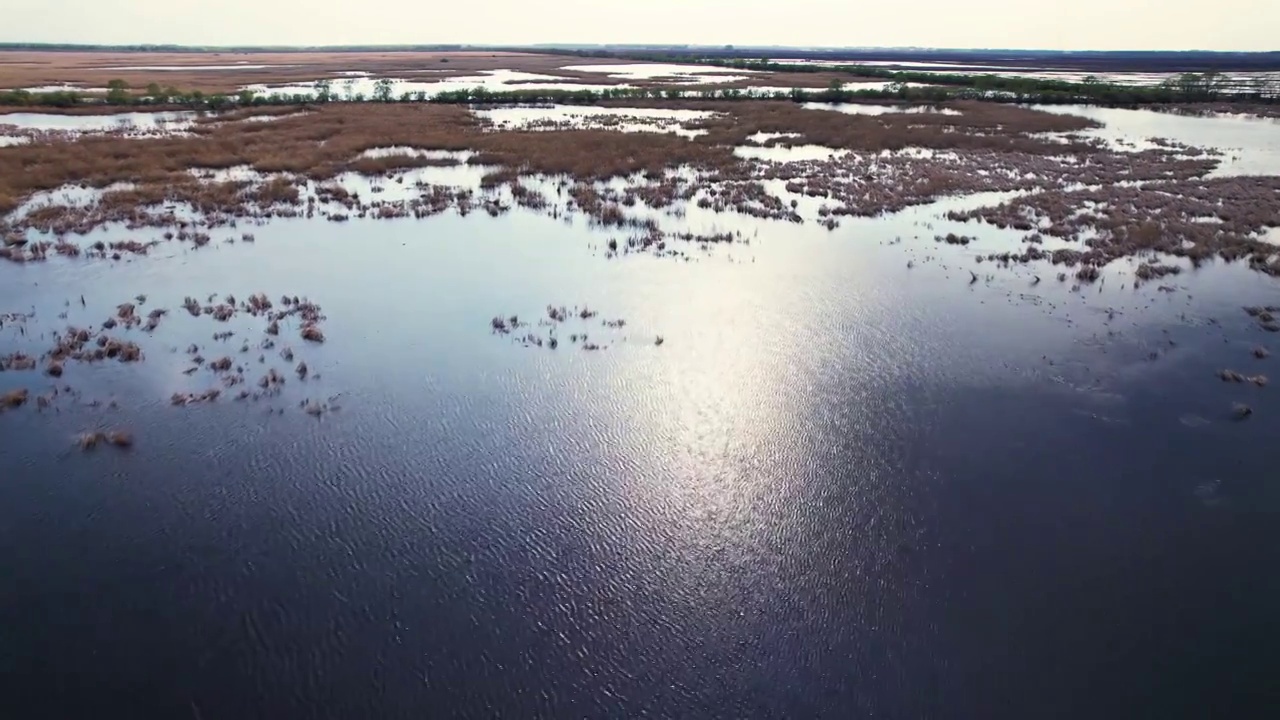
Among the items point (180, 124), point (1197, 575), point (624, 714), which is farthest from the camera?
point (180, 124)

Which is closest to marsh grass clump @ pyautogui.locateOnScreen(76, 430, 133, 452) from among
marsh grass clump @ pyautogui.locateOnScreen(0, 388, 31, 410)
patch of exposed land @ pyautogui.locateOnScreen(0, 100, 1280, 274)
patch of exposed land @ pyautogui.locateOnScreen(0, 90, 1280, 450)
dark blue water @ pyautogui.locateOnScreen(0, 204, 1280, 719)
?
patch of exposed land @ pyautogui.locateOnScreen(0, 90, 1280, 450)

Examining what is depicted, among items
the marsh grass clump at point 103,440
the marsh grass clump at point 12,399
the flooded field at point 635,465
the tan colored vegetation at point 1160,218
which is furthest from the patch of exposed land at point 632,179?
the marsh grass clump at point 103,440

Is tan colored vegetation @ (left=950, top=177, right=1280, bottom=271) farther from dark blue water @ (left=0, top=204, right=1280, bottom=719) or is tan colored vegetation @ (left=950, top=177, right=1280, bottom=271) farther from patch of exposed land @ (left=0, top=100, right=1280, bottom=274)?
dark blue water @ (left=0, top=204, right=1280, bottom=719)

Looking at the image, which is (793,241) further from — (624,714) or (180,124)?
(180,124)

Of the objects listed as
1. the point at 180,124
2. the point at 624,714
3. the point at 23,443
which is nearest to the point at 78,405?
the point at 23,443

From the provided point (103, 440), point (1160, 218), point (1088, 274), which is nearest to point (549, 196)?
point (1088, 274)

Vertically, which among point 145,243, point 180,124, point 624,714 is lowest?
point 624,714

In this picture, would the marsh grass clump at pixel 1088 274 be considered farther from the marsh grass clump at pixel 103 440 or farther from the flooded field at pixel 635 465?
the marsh grass clump at pixel 103 440
